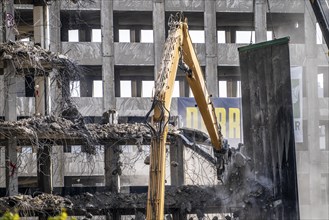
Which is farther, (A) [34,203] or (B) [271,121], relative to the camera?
(B) [271,121]

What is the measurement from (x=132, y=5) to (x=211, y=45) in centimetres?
498

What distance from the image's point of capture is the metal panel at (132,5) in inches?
1924

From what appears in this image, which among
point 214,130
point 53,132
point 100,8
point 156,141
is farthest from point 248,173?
point 100,8

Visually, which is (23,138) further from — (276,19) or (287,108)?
(276,19)

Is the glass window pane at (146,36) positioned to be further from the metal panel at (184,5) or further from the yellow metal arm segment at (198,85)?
the yellow metal arm segment at (198,85)

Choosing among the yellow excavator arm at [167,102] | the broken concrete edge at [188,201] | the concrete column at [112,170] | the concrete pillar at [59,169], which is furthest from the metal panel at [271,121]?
the concrete pillar at [59,169]

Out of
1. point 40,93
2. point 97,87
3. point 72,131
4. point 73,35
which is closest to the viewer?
point 72,131

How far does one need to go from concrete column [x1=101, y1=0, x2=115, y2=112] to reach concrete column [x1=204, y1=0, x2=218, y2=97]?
5276 millimetres

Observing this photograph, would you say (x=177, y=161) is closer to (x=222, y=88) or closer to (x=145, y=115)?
(x=145, y=115)

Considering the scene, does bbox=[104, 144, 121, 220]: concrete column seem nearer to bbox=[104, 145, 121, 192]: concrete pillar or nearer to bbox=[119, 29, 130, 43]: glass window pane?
bbox=[104, 145, 121, 192]: concrete pillar

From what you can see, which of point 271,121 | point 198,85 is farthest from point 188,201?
point 198,85

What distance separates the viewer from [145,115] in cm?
2619

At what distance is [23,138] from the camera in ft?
83.6

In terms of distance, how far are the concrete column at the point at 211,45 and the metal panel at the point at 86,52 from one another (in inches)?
237
